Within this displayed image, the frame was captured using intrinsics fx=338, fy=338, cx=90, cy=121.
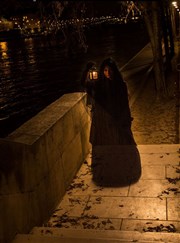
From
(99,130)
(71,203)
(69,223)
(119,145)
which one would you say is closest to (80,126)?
(99,130)

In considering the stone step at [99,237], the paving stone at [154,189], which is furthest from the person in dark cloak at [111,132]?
the stone step at [99,237]

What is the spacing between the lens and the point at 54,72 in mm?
28969

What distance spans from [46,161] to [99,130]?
2.17 meters

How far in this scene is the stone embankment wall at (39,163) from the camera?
3.82 metres

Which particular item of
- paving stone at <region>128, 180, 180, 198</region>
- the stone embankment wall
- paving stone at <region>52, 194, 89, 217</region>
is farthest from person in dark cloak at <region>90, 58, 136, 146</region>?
paving stone at <region>52, 194, 89, 217</region>

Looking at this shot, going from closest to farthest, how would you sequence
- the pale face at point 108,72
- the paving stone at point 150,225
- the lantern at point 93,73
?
the paving stone at point 150,225 → the pale face at point 108,72 → the lantern at point 93,73

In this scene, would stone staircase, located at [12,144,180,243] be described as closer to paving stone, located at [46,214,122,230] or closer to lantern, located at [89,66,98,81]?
paving stone, located at [46,214,122,230]

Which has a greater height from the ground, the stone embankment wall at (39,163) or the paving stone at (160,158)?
the stone embankment wall at (39,163)

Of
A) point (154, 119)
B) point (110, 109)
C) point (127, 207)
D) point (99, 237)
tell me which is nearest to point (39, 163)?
point (99, 237)

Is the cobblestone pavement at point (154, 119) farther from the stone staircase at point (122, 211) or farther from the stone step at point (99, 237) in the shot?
the stone step at point (99, 237)

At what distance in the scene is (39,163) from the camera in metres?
4.51

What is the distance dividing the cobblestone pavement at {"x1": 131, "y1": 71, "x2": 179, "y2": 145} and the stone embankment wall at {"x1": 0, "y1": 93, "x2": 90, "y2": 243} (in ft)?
7.30

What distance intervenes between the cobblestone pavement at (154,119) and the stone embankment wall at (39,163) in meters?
2.22

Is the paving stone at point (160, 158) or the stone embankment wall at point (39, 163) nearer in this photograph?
the stone embankment wall at point (39, 163)
